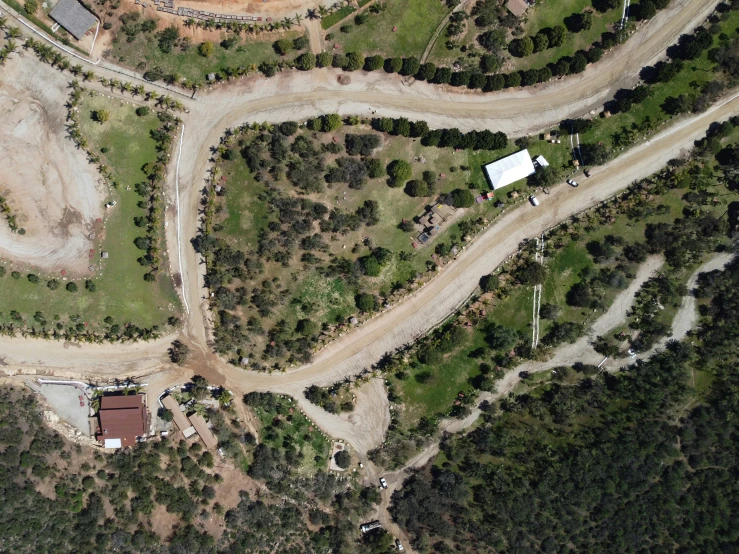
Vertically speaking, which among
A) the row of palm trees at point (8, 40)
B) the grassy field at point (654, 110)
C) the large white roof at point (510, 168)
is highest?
the row of palm trees at point (8, 40)

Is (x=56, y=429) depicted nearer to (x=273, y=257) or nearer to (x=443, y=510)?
(x=273, y=257)

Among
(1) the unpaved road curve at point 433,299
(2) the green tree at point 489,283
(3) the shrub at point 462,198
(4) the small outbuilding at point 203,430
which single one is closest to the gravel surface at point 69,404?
(1) the unpaved road curve at point 433,299

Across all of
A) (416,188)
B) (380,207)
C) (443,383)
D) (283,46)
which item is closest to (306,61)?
(283,46)

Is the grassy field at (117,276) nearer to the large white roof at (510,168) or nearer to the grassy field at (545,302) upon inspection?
the grassy field at (545,302)

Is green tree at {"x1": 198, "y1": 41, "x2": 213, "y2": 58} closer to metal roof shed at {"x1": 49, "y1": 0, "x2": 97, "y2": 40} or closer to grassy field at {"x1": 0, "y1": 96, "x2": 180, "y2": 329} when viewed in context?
grassy field at {"x1": 0, "y1": 96, "x2": 180, "y2": 329}

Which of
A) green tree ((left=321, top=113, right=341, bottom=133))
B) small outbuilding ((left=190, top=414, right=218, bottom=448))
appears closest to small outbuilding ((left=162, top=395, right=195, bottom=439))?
small outbuilding ((left=190, top=414, right=218, bottom=448))

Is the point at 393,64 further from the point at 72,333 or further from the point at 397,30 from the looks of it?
the point at 72,333
